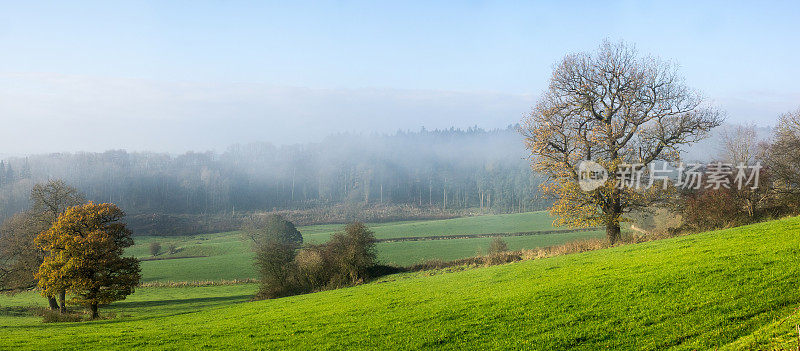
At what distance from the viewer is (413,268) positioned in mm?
41219

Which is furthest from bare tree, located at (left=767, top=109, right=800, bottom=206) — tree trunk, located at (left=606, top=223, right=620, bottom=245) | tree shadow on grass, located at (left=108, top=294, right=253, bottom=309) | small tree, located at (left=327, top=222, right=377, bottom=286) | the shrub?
tree shadow on grass, located at (left=108, top=294, right=253, bottom=309)

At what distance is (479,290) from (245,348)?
9309 millimetres

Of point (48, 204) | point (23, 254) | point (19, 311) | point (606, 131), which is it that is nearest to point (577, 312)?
point (606, 131)

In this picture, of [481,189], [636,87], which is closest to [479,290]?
[636,87]

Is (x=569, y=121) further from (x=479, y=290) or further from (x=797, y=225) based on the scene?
(x=479, y=290)

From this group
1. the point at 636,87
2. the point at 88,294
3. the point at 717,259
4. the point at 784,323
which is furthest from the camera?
the point at 88,294

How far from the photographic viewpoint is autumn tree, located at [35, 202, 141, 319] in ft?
103

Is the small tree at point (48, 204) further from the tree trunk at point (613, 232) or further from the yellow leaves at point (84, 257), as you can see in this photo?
the tree trunk at point (613, 232)

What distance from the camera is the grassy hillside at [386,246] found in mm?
60469

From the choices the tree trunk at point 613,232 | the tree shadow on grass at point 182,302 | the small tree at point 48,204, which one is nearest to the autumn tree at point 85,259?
the small tree at point 48,204

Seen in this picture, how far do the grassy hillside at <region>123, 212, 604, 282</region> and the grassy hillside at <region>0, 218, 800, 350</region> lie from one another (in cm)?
3811

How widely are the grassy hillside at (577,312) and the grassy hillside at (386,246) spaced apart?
3811 centimetres

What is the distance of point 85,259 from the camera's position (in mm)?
31797

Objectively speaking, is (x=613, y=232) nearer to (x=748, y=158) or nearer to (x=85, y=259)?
(x=85, y=259)
